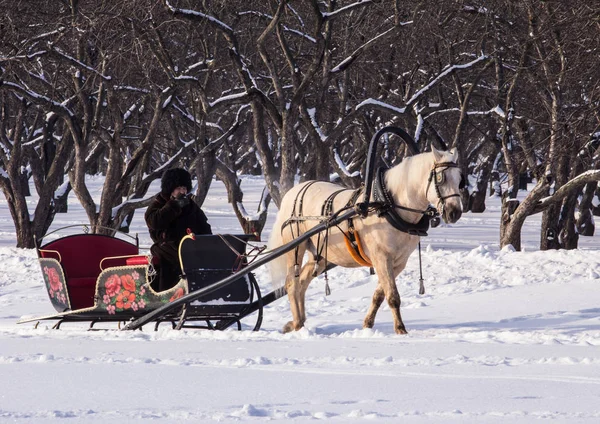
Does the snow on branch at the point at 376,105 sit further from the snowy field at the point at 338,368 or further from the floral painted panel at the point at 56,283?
the floral painted panel at the point at 56,283

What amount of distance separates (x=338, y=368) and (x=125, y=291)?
3288 millimetres

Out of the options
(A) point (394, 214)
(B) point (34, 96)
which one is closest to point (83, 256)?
(A) point (394, 214)

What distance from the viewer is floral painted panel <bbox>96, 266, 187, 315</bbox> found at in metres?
9.41

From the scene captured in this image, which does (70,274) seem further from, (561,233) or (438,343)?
(561,233)

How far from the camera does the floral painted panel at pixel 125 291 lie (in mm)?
9406

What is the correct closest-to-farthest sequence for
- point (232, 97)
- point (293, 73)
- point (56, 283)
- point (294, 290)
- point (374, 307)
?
point (374, 307) → point (56, 283) → point (294, 290) → point (232, 97) → point (293, 73)

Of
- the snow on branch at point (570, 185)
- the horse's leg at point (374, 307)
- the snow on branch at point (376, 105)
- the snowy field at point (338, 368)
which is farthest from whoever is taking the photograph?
the snow on branch at point (376, 105)

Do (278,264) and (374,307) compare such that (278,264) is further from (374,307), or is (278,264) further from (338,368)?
(338,368)

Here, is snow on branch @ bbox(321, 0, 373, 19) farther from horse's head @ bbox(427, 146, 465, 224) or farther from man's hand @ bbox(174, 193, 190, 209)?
horse's head @ bbox(427, 146, 465, 224)

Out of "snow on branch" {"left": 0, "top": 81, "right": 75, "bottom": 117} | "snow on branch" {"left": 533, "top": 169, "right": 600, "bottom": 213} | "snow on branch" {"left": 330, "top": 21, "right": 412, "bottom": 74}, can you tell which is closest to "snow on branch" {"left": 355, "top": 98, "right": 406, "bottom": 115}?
"snow on branch" {"left": 330, "top": 21, "right": 412, "bottom": 74}

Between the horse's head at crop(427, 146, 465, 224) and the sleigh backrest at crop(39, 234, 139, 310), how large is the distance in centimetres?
338

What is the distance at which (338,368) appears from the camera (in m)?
6.79

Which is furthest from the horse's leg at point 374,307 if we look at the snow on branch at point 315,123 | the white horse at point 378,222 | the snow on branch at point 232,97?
the snow on branch at point 315,123

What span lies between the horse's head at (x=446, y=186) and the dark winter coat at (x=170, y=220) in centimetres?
238
